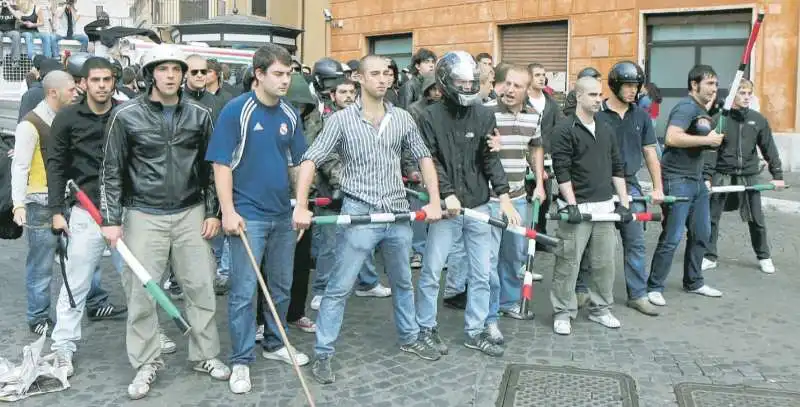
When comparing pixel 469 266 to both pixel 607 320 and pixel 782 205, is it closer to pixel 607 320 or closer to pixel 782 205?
pixel 607 320

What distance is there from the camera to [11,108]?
1412cm

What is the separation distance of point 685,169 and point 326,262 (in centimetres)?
301

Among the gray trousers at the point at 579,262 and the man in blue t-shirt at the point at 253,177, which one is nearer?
the man in blue t-shirt at the point at 253,177

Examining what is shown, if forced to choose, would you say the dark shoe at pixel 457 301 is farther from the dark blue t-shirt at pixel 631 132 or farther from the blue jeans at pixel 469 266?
the dark blue t-shirt at pixel 631 132

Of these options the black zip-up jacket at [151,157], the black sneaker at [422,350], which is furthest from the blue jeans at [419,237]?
the black zip-up jacket at [151,157]

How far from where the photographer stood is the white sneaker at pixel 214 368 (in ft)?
16.6

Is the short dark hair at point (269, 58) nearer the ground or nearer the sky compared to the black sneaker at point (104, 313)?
nearer the sky

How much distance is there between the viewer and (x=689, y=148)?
22.7 ft

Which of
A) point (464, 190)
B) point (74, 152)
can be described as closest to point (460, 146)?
point (464, 190)

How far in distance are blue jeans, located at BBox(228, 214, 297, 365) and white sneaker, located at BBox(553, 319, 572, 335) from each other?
198 centimetres

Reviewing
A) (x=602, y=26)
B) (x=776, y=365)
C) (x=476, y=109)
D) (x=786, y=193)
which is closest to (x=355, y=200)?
(x=476, y=109)

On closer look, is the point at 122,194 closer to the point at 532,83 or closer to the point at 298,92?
the point at 298,92

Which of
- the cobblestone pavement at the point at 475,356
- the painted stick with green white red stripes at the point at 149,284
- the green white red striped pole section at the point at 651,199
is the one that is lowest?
the cobblestone pavement at the point at 475,356

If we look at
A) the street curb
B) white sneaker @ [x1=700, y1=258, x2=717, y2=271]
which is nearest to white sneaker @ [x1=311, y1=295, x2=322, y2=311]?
white sneaker @ [x1=700, y1=258, x2=717, y2=271]
